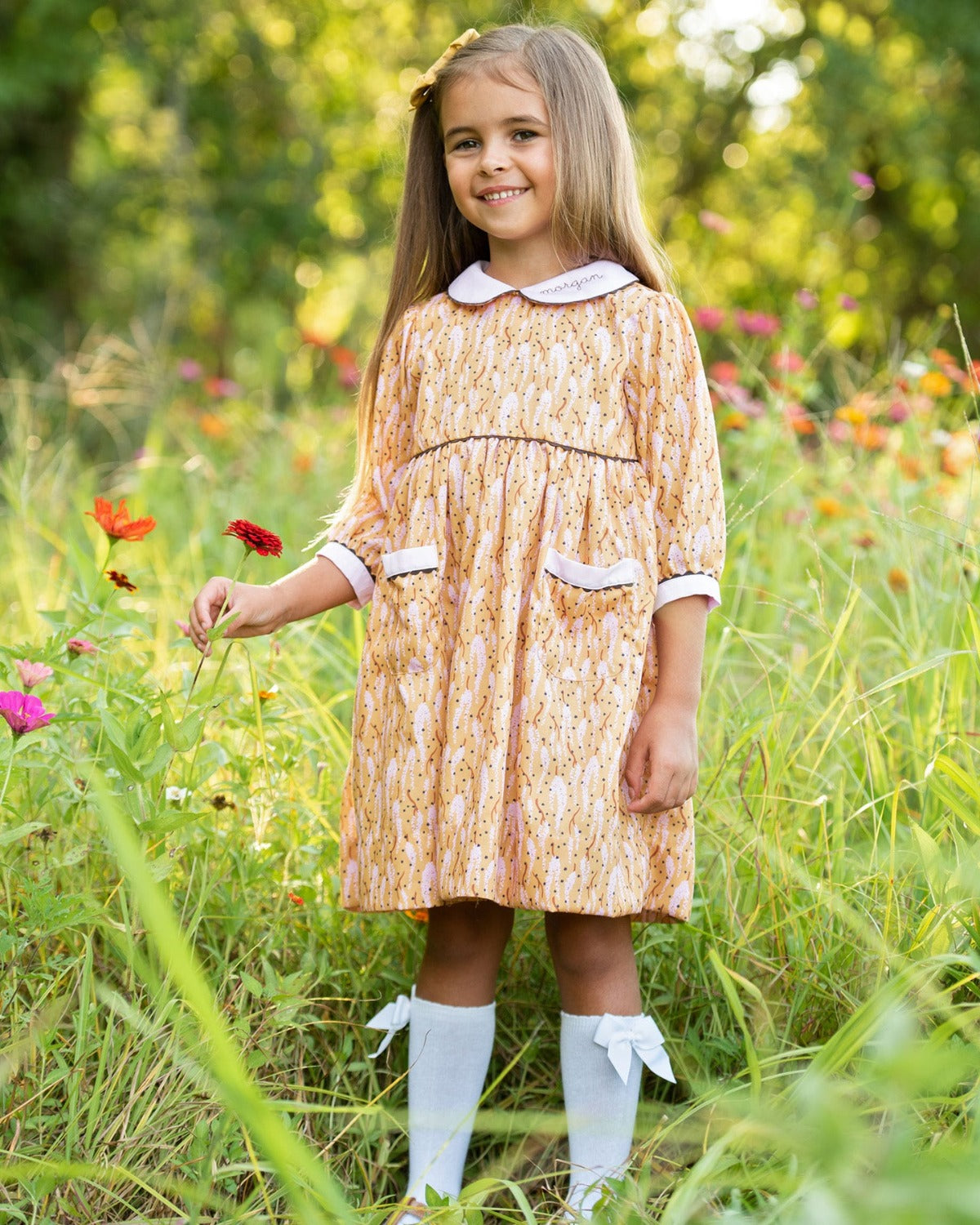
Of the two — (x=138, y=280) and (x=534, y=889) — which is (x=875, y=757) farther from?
(x=138, y=280)

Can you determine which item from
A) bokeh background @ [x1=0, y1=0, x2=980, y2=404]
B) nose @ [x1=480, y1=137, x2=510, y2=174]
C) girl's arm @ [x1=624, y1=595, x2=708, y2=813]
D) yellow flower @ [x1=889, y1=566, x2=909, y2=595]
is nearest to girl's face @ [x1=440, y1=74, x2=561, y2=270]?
nose @ [x1=480, y1=137, x2=510, y2=174]

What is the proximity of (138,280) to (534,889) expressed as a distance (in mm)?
9961

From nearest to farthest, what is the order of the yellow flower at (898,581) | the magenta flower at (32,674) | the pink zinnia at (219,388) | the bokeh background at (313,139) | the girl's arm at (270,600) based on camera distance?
the magenta flower at (32,674) < the girl's arm at (270,600) < the yellow flower at (898,581) < the pink zinnia at (219,388) < the bokeh background at (313,139)

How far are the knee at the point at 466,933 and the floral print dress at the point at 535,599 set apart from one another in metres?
0.11

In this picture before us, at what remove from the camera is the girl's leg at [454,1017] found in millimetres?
1730

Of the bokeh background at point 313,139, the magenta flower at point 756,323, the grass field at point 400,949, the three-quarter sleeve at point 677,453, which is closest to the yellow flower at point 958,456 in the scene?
the grass field at point 400,949

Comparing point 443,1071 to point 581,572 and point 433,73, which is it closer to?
point 581,572

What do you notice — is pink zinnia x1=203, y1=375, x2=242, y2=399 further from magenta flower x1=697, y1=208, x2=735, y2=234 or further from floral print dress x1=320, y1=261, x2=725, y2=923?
floral print dress x1=320, y1=261, x2=725, y2=923

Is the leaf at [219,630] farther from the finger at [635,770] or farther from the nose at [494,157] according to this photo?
the nose at [494,157]

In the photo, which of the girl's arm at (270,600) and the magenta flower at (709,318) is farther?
the magenta flower at (709,318)

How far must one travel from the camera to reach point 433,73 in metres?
1.87

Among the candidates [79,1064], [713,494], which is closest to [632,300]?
[713,494]

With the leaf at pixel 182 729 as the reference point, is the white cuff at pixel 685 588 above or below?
above

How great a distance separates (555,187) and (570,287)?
0.14m
